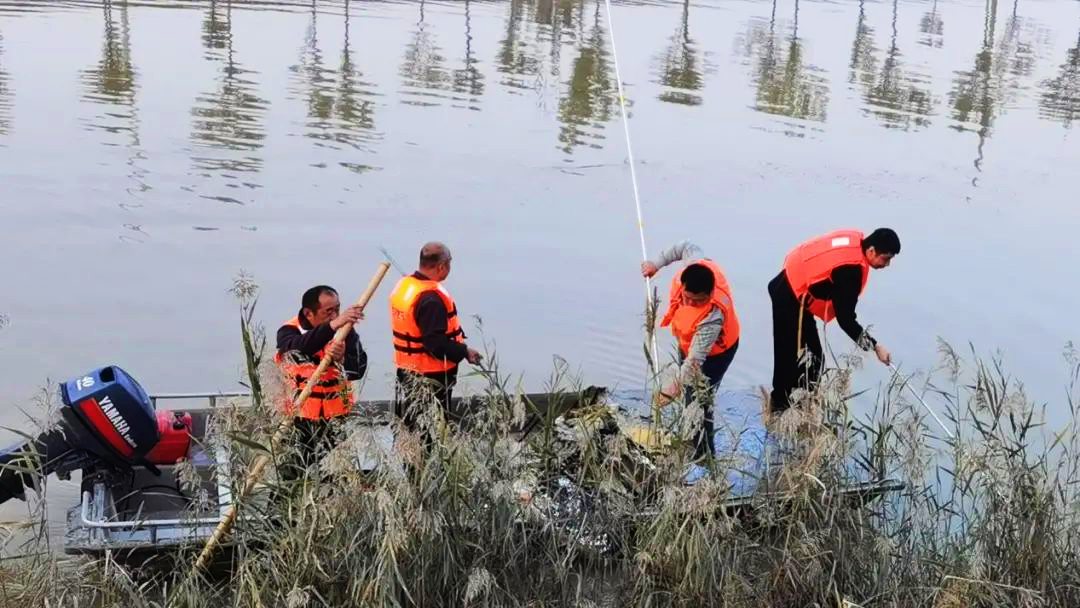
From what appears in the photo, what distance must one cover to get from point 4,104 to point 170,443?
9.37 meters

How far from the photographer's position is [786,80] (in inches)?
731

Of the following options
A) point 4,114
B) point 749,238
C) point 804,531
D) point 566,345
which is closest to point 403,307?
point 804,531

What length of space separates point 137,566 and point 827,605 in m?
2.57

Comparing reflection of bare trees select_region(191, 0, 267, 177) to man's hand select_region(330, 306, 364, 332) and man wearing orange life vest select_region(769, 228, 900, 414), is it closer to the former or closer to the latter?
man wearing orange life vest select_region(769, 228, 900, 414)

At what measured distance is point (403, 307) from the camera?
5.46 meters

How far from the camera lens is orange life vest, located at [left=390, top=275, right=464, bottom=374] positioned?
17.8 feet

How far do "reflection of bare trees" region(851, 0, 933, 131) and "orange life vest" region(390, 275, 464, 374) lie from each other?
11.7 m

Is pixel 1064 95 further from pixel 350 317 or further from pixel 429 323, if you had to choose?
pixel 350 317

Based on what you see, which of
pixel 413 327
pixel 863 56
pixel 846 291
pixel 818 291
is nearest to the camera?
pixel 413 327

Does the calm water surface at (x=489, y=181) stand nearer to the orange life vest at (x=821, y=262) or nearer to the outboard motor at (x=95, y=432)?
the orange life vest at (x=821, y=262)

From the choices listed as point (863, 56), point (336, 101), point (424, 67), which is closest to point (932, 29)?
point (863, 56)

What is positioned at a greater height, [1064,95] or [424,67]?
[424,67]

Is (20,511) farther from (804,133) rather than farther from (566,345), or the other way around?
(804,133)

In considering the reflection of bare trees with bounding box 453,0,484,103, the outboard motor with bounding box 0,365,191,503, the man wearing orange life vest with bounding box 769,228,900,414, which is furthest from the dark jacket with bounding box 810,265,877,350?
the reflection of bare trees with bounding box 453,0,484,103
